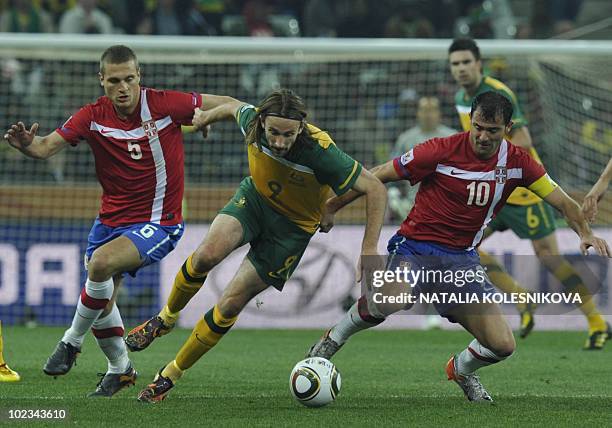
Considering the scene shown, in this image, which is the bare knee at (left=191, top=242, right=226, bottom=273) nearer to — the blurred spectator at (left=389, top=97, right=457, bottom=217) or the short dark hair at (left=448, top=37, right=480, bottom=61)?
the short dark hair at (left=448, top=37, right=480, bottom=61)

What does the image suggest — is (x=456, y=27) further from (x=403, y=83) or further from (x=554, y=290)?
(x=554, y=290)

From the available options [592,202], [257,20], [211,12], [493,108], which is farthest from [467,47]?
[211,12]

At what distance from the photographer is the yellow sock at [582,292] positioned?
11047 millimetres

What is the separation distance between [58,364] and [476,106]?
3.08 m

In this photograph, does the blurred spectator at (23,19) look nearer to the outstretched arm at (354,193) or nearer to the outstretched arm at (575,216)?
the outstretched arm at (354,193)

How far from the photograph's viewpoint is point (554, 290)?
39.5 feet

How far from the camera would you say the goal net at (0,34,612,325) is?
13.4m

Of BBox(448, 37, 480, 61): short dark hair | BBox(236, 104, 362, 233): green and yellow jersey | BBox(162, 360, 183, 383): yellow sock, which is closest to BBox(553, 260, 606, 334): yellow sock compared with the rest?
BBox(448, 37, 480, 61): short dark hair

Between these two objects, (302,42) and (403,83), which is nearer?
(302,42)

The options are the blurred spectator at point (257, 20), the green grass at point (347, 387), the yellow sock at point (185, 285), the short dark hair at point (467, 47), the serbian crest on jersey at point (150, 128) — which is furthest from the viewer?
the blurred spectator at point (257, 20)

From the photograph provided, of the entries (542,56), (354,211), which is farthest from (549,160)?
(354,211)

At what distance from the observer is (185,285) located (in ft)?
24.2

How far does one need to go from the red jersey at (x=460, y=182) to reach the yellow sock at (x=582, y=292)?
4.01 meters

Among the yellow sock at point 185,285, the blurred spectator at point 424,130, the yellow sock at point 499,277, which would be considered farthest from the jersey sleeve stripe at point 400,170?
the blurred spectator at point 424,130
